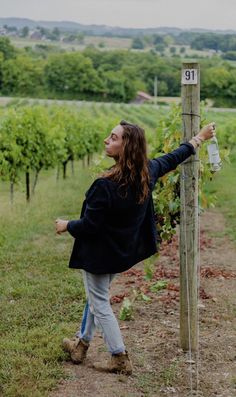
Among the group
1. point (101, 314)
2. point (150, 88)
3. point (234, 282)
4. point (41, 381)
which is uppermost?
point (101, 314)

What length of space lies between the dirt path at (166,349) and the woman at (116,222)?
29 centimetres

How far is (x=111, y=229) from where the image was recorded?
4348mm

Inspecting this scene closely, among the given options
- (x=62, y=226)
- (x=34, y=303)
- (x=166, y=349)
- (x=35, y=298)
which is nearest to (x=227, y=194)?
(x=35, y=298)

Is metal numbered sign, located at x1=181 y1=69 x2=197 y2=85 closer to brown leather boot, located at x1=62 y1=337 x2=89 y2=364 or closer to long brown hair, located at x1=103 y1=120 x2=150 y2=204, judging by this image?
long brown hair, located at x1=103 y1=120 x2=150 y2=204

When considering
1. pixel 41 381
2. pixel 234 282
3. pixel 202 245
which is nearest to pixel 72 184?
pixel 202 245

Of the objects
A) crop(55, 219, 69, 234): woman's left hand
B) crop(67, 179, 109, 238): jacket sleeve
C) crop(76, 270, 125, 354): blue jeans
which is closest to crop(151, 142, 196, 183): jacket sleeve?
crop(67, 179, 109, 238): jacket sleeve

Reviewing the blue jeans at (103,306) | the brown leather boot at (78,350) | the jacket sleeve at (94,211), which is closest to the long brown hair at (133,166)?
the jacket sleeve at (94,211)

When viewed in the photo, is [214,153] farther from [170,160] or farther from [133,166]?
[133,166]

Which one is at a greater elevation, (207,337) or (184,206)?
(184,206)

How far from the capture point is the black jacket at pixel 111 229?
13.9 ft

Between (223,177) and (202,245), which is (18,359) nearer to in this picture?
(202,245)

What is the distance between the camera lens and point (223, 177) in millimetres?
23172

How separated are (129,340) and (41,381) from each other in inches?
46.7

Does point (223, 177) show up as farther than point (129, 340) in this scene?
Yes
